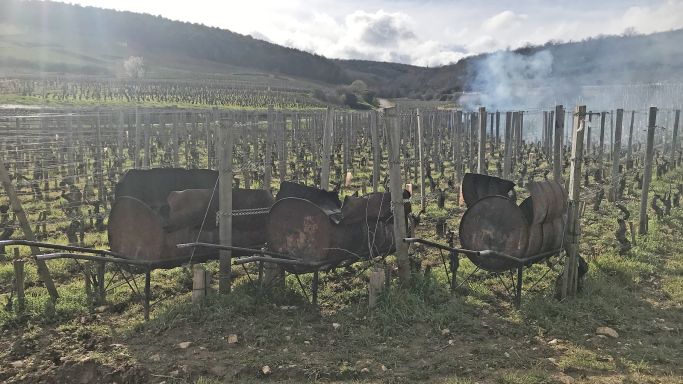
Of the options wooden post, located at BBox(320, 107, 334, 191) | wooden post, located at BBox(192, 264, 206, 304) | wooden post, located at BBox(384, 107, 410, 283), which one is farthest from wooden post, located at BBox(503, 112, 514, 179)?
wooden post, located at BBox(192, 264, 206, 304)

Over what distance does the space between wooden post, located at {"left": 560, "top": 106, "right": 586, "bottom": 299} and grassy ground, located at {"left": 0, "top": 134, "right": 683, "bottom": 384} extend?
0.23 m

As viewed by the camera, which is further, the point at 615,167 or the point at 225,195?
the point at 615,167

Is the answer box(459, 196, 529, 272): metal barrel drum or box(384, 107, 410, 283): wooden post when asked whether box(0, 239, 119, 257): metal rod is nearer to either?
box(384, 107, 410, 283): wooden post

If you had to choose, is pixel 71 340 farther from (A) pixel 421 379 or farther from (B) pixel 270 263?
(A) pixel 421 379

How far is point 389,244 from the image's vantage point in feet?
22.6

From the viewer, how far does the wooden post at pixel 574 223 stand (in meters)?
6.09

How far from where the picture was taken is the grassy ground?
178 inches

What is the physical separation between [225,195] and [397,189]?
193 centimetres

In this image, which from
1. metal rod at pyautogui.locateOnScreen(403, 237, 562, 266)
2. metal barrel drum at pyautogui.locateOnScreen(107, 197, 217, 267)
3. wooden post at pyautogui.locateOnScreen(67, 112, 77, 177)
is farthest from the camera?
wooden post at pyautogui.locateOnScreen(67, 112, 77, 177)

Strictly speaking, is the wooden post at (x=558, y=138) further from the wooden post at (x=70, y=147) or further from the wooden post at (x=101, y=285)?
the wooden post at (x=70, y=147)

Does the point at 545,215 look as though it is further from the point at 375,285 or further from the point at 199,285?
the point at 199,285

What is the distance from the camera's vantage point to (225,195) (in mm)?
6047

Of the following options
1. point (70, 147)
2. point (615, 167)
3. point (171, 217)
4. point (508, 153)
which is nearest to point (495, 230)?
point (171, 217)

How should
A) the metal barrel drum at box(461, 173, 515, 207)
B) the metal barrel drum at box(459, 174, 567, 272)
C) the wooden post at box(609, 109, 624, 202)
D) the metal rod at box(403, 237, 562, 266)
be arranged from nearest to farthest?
the metal rod at box(403, 237, 562, 266) → the metal barrel drum at box(459, 174, 567, 272) → the metal barrel drum at box(461, 173, 515, 207) → the wooden post at box(609, 109, 624, 202)
